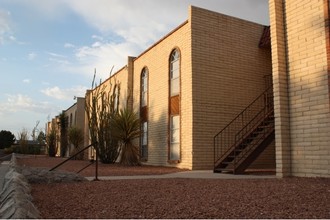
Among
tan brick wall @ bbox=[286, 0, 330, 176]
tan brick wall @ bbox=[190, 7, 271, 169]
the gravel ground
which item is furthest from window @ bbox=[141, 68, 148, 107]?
the gravel ground

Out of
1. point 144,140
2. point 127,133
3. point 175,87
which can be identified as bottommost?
point 144,140

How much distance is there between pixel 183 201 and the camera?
5914 millimetres

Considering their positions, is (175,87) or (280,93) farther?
(175,87)

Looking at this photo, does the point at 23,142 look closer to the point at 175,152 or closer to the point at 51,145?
the point at 51,145

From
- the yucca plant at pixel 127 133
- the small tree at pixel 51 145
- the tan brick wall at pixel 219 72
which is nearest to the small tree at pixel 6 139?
the small tree at pixel 51 145

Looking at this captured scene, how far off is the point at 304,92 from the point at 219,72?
633 centimetres

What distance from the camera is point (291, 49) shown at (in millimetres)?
10586

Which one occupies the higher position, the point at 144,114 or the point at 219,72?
the point at 219,72

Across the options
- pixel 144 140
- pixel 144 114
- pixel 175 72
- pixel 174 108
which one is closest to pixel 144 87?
pixel 144 114

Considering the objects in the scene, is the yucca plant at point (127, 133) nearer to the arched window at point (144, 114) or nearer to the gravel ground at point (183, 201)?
the arched window at point (144, 114)

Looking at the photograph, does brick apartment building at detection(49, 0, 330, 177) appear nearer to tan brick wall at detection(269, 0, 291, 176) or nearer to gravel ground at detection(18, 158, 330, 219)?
tan brick wall at detection(269, 0, 291, 176)

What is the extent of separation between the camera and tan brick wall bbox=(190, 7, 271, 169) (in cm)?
1532

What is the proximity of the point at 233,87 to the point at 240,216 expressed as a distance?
476 inches

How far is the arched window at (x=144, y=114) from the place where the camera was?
66.1ft
